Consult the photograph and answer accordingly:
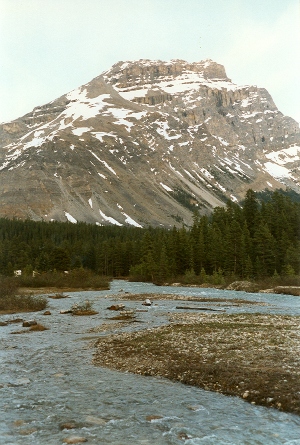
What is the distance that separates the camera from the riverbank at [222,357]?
14352 millimetres

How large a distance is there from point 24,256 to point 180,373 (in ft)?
407

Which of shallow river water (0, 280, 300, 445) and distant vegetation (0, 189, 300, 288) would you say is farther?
distant vegetation (0, 189, 300, 288)

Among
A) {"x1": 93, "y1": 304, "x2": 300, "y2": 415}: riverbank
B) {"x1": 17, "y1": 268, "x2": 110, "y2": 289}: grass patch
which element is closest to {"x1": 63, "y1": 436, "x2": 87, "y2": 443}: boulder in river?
{"x1": 93, "y1": 304, "x2": 300, "y2": 415}: riverbank

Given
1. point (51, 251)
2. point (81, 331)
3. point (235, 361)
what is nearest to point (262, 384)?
point (235, 361)

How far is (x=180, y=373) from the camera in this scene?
54.8 feet

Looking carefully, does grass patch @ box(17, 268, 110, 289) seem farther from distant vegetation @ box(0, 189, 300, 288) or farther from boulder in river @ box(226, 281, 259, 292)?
boulder in river @ box(226, 281, 259, 292)

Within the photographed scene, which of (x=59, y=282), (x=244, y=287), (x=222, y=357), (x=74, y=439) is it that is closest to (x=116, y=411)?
(x=74, y=439)

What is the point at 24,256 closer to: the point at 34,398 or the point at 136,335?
the point at 136,335

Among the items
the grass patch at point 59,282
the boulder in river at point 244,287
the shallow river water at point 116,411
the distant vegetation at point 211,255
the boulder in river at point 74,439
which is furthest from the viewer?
the distant vegetation at point 211,255

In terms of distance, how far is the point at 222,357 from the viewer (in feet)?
60.5

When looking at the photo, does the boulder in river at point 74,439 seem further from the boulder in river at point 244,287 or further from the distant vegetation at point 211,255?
the distant vegetation at point 211,255

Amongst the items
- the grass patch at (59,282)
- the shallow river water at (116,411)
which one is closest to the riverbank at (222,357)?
the shallow river water at (116,411)

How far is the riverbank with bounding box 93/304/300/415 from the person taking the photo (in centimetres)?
1435

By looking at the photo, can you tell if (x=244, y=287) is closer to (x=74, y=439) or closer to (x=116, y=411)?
(x=116, y=411)
